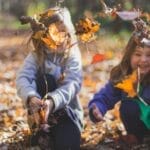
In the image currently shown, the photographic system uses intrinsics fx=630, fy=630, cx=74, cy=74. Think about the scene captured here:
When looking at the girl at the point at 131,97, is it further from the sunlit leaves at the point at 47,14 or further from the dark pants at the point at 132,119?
the sunlit leaves at the point at 47,14

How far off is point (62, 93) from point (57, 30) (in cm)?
39

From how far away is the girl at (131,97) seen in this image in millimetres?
3841

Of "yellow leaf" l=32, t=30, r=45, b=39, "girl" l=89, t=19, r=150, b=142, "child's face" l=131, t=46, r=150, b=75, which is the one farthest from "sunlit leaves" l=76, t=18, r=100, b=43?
"child's face" l=131, t=46, r=150, b=75

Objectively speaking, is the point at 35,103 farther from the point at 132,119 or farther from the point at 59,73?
the point at 132,119

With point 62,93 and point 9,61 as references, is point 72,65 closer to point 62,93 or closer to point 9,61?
point 62,93

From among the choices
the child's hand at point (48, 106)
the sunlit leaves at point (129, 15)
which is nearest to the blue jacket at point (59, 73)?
the child's hand at point (48, 106)

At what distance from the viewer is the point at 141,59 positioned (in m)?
3.84

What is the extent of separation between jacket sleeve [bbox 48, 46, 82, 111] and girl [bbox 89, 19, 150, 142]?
212 mm

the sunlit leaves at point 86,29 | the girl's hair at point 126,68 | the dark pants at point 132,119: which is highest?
the sunlit leaves at point 86,29

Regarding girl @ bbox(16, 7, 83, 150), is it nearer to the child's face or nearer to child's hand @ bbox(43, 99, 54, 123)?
child's hand @ bbox(43, 99, 54, 123)

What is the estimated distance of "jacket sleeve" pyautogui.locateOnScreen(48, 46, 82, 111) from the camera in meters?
3.68

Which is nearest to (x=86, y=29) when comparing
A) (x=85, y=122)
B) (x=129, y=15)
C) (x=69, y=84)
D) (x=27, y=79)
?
(x=129, y=15)

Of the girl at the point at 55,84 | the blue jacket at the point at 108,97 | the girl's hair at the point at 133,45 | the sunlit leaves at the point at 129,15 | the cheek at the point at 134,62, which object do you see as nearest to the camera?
the sunlit leaves at the point at 129,15

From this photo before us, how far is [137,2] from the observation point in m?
A: 9.25
